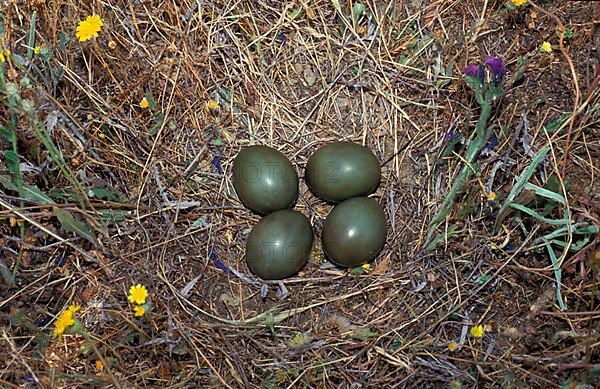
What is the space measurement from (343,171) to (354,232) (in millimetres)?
228

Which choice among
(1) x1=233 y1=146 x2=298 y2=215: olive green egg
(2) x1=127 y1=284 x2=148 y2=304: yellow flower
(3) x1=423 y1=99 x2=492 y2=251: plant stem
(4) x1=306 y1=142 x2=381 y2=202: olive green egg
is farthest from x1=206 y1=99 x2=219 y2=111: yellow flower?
(3) x1=423 y1=99 x2=492 y2=251: plant stem

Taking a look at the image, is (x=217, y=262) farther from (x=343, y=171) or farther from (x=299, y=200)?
(x=343, y=171)

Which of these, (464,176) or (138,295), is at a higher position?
(464,176)

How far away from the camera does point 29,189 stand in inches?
86.0

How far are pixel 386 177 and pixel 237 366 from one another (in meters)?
0.92

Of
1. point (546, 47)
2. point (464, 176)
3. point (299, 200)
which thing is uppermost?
point (546, 47)

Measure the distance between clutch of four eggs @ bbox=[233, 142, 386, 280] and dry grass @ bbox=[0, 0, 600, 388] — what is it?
13 cm

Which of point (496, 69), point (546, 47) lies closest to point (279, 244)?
point (496, 69)

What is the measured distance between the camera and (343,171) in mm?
2213

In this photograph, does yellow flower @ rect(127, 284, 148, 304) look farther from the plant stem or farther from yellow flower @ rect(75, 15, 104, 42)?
the plant stem

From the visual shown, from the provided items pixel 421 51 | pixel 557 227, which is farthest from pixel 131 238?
pixel 557 227

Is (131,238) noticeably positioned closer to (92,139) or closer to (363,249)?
(92,139)

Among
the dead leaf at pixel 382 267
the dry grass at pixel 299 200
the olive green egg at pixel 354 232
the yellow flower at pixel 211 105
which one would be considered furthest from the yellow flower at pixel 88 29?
Answer: the dead leaf at pixel 382 267

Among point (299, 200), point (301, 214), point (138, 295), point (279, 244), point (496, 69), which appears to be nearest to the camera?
point (138, 295)
